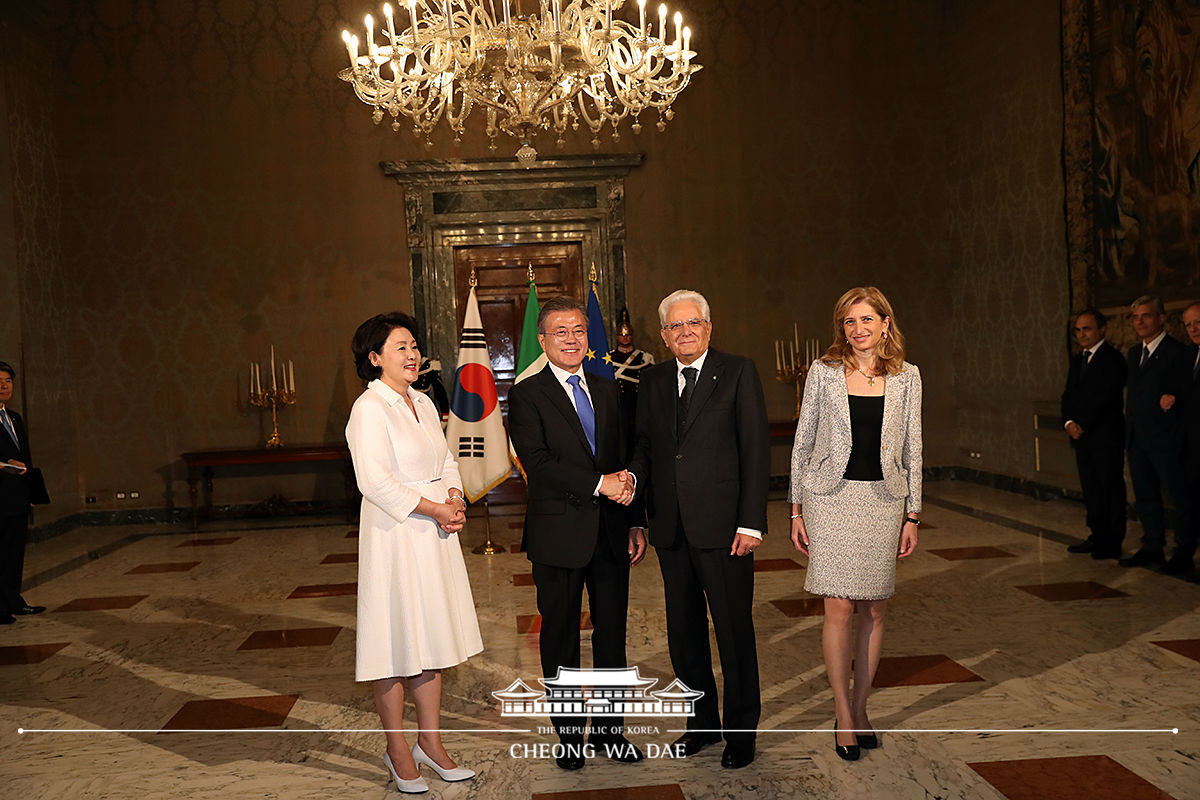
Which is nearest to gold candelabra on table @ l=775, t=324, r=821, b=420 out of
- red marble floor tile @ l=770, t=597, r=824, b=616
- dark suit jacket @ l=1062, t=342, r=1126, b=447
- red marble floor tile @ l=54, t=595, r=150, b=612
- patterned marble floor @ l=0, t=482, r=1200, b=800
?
patterned marble floor @ l=0, t=482, r=1200, b=800

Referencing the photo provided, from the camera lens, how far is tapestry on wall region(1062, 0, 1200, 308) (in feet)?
21.5

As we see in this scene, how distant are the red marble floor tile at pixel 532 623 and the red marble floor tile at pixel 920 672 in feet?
4.81

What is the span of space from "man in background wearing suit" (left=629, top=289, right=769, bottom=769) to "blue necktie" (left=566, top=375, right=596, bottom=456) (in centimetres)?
17

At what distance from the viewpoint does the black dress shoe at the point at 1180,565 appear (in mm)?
5496

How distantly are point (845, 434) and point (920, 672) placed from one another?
139cm

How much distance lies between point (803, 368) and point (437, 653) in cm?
714

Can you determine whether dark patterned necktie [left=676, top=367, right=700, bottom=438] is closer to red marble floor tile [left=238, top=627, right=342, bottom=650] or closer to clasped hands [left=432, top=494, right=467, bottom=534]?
clasped hands [left=432, top=494, right=467, bottom=534]

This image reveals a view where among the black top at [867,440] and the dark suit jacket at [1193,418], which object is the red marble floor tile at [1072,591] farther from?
the black top at [867,440]

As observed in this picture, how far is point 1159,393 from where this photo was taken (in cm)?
575

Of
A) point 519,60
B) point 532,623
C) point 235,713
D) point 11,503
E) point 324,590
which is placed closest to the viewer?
point 235,713

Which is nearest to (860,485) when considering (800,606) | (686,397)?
(686,397)

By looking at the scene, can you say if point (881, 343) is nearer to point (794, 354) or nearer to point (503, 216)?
point (794, 354)

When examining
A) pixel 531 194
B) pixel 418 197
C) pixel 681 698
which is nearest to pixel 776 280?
pixel 531 194

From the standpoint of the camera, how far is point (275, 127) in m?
9.78
